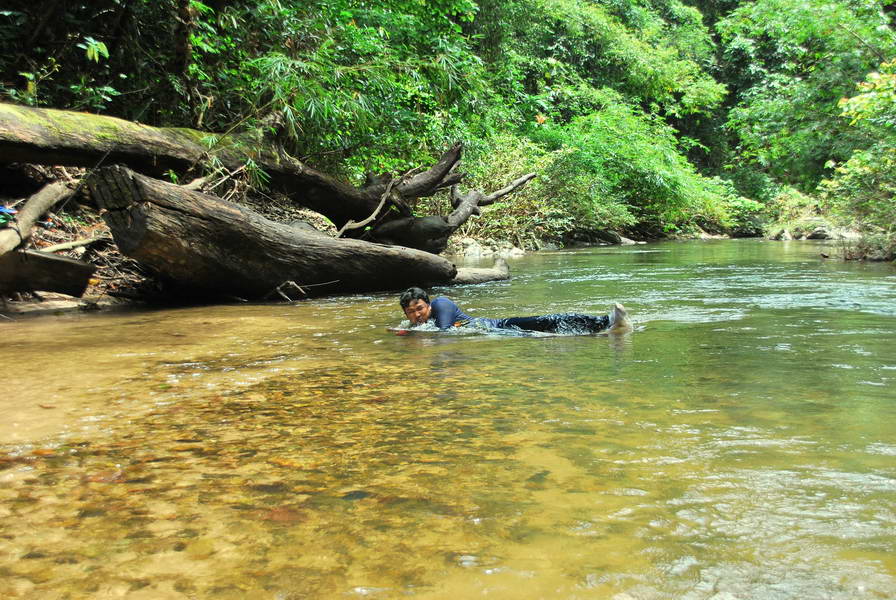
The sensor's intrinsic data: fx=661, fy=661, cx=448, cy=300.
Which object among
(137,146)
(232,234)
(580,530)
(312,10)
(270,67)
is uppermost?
(312,10)

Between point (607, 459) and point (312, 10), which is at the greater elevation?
point (312, 10)

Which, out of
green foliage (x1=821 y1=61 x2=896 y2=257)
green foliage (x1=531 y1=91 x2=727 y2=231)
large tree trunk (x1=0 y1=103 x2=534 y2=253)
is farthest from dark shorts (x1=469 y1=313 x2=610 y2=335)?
green foliage (x1=531 y1=91 x2=727 y2=231)

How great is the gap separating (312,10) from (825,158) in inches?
584

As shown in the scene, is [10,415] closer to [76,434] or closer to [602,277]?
[76,434]

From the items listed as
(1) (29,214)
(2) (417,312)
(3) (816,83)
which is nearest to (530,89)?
(3) (816,83)

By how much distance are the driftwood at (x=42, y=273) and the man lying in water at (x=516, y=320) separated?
12.6 ft

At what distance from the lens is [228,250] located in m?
7.62

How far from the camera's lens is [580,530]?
1938 millimetres

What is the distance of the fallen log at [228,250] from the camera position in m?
6.65

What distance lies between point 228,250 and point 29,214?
2137 mm

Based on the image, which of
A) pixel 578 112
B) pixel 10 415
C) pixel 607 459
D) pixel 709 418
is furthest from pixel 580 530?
pixel 578 112

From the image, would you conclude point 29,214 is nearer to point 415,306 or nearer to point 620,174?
point 415,306

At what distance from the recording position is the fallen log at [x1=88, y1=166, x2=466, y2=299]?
262 inches

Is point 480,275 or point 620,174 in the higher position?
point 620,174
